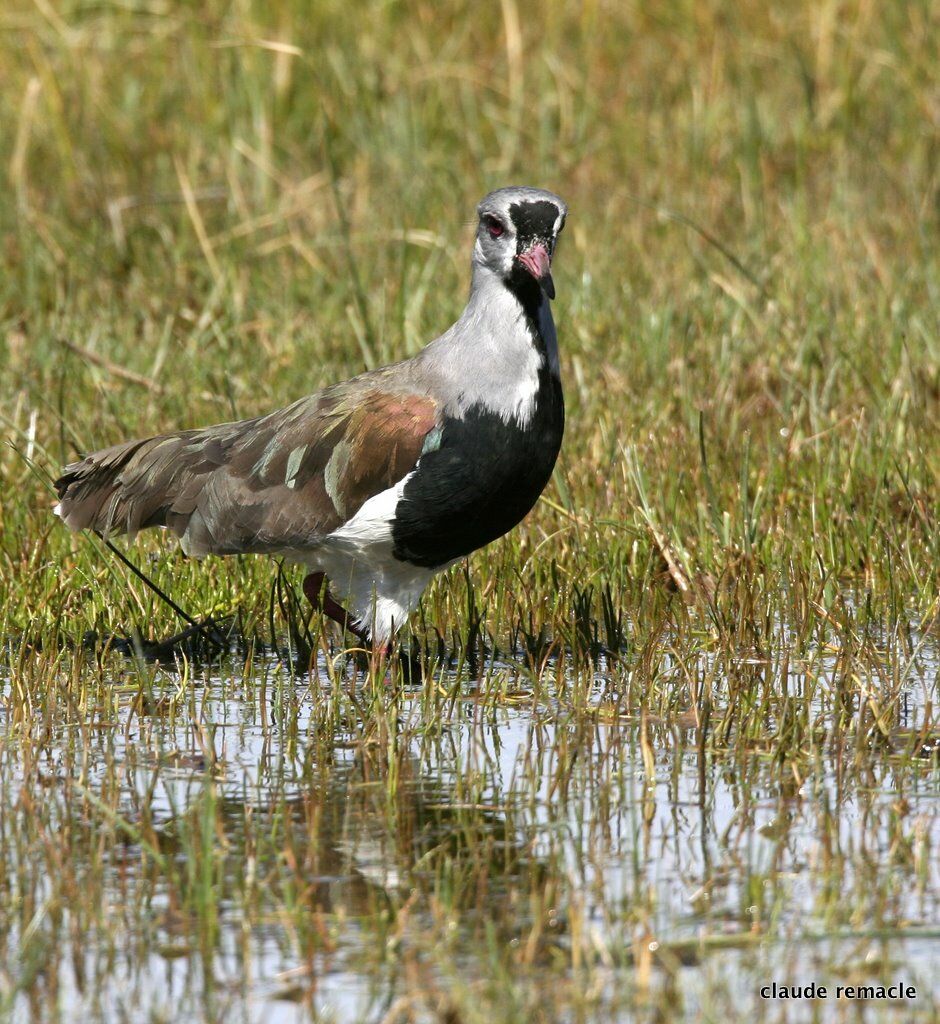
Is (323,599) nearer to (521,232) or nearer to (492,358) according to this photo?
(492,358)

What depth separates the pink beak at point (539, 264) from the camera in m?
5.43

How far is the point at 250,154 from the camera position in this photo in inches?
404

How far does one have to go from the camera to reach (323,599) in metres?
6.12

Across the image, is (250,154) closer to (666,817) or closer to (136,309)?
(136,309)

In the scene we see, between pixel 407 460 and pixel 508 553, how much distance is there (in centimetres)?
118

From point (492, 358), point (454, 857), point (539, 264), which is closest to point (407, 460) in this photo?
point (492, 358)

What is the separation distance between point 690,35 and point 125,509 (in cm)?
743

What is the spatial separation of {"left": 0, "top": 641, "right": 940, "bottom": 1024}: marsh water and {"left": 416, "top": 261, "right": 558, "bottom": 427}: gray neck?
2.66 feet

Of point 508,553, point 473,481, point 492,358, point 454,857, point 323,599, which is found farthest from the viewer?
point 508,553

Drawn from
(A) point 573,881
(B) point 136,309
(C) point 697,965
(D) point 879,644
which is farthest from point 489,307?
(B) point 136,309

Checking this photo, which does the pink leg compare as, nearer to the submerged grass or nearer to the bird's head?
the submerged grass

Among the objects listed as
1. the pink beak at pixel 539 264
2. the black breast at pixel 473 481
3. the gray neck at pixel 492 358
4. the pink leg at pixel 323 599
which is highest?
the pink beak at pixel 539 264

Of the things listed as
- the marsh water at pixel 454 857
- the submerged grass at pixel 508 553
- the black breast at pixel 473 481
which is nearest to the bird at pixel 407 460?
the black breast at pixel 473 481

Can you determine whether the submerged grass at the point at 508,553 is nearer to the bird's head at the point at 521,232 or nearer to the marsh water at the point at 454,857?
the marsh water at the point at 454,857
